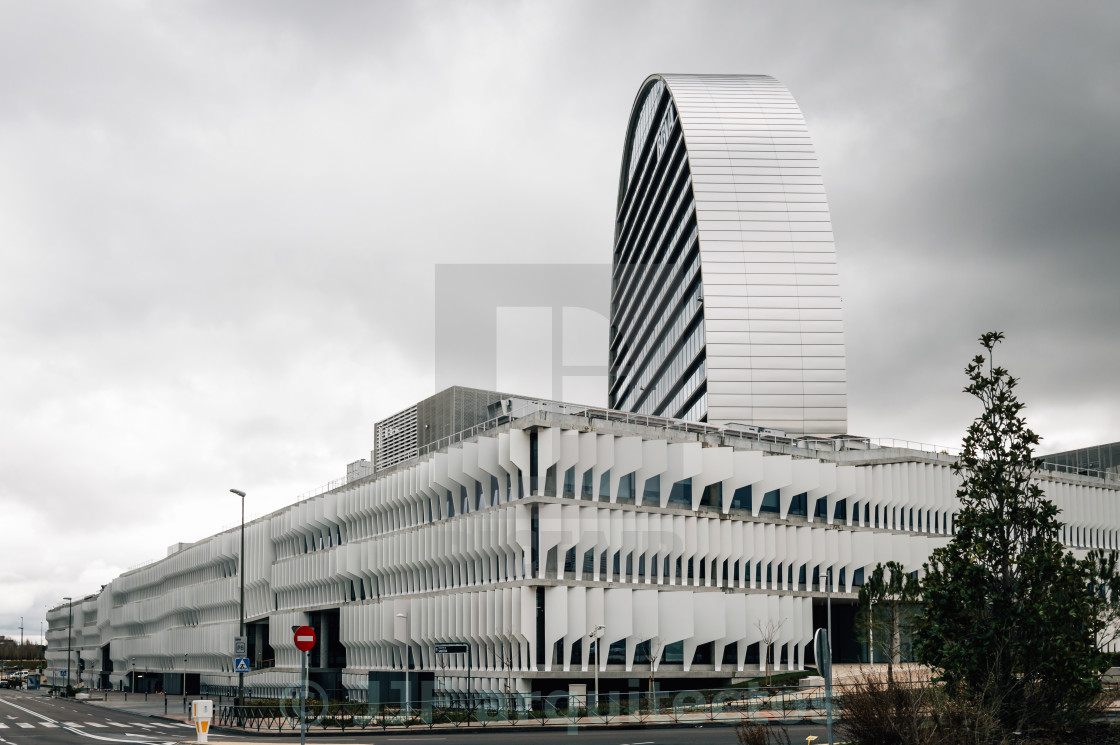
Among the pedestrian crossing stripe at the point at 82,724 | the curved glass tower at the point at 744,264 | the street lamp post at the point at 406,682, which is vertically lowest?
the pedestrian crossing stripe at the point at 82,724

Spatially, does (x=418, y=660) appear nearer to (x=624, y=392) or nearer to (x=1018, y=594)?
(x=1018, y=594)

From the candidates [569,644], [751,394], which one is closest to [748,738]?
[569,644]

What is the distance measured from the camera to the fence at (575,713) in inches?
1762

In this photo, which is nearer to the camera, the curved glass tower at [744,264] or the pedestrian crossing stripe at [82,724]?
the pedestrian crossing stripe at [82,724]

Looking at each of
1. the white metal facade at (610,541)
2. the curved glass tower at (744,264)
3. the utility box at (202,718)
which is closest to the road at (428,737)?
the utility box at (202,718)

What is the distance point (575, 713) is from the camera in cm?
4562

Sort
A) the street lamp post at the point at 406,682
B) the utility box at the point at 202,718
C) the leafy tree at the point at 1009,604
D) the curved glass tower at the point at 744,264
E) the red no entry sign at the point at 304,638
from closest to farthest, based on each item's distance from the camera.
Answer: the leafy tree at the point at 1009,604 → the red no entry sign at the point at 304,638 → the utility box at the point at 202,718 → the street lamp post at the point at 406,682 → the curved glass tower at the point at 744,264

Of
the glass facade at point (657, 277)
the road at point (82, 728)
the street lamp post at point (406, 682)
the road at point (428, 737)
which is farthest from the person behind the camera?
the glass facade at point (657, 277)

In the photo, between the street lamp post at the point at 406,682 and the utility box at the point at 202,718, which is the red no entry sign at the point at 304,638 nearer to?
the utility box at the point at 202,718

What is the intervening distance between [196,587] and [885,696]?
114 meters

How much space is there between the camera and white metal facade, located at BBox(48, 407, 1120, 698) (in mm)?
64375

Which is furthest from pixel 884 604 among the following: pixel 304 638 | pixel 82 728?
pixel 82 728

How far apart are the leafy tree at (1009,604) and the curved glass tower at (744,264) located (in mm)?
77152

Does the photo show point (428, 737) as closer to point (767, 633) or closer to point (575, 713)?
point (575, 713)
